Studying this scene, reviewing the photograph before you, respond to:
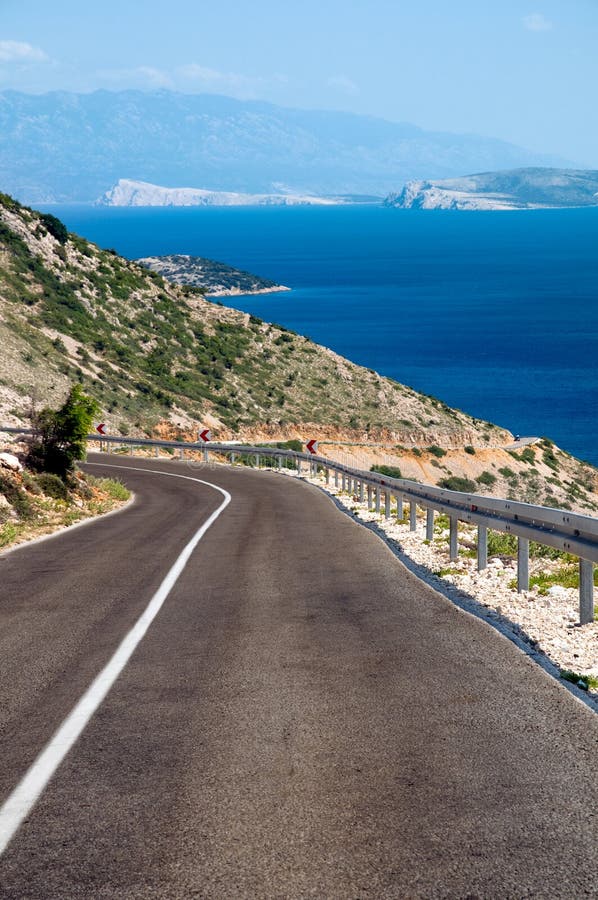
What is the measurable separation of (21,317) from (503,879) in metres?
72.5

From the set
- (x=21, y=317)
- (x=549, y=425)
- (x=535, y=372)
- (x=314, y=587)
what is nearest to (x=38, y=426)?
(x=314, y=587)

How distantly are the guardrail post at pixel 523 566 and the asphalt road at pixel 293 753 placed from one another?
1095 mm

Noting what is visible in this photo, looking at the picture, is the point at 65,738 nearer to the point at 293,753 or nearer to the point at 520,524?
the point at 293,753

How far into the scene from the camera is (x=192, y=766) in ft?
18.6

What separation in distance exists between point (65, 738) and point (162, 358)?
75604 millimetres

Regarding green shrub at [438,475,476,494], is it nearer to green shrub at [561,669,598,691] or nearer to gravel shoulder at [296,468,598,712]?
gravel shoulder at [296,468,598,712]

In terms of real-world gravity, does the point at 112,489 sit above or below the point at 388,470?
below

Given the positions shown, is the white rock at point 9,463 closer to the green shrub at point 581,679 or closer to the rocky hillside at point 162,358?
the green shrub at point 581,679

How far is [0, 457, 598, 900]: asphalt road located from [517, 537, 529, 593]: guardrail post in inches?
43.1

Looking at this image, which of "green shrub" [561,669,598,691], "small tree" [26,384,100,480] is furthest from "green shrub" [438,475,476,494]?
"green shrub" [561,669,598,691]

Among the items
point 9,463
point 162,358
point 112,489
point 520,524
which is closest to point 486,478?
point 162,358

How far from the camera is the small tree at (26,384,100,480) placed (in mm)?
23828

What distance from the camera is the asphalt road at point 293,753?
438 centimetres

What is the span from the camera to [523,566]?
37.2 feet
